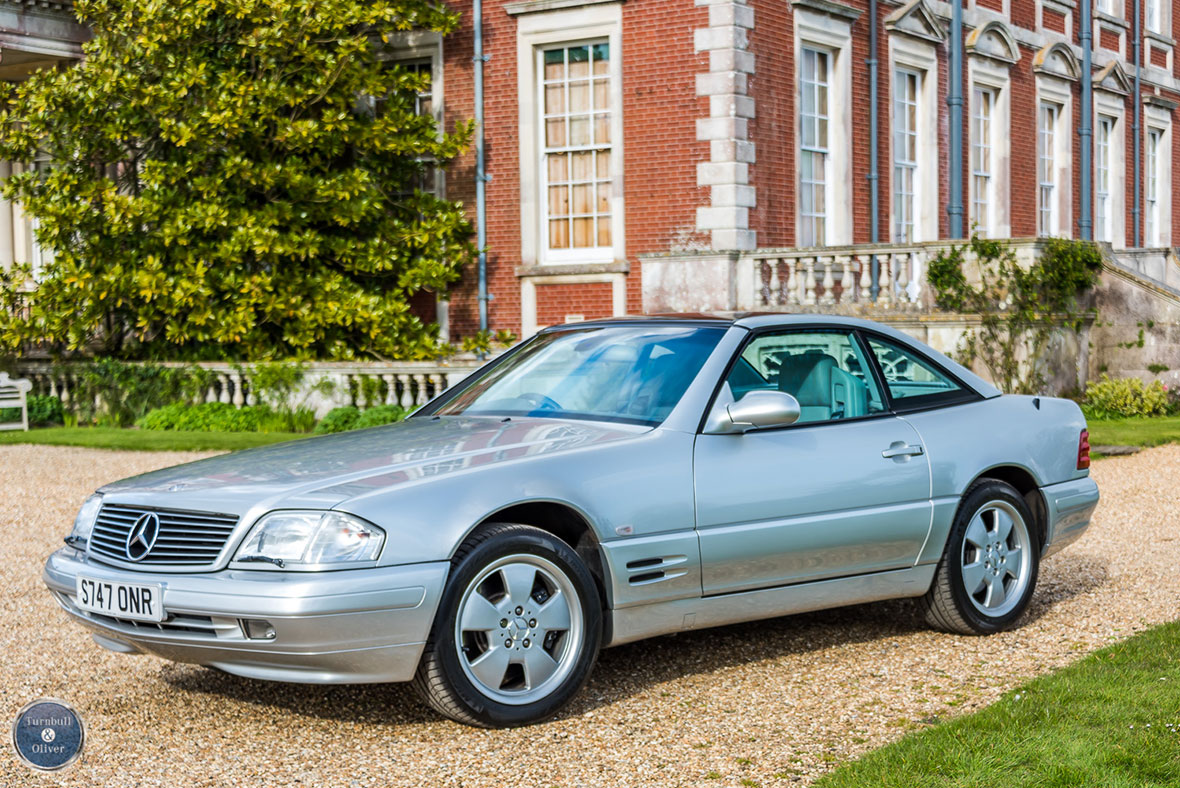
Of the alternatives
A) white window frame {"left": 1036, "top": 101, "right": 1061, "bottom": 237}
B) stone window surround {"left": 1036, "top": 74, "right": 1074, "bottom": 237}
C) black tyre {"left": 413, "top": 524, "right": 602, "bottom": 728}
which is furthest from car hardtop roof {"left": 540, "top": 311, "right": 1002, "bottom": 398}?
stone window surround {"left": 1036, "top": 74, "right": 1074, "bottom": 237}

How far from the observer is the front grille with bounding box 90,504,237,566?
4969 millimetres

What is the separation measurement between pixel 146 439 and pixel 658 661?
11.3 metres

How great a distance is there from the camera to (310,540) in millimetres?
4844

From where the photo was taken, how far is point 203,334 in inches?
725

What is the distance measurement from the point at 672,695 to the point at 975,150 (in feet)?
65.2

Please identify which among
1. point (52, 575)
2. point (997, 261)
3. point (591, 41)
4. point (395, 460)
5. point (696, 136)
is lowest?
point (52, 575)

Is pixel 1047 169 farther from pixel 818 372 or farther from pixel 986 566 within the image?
pixel 818 372

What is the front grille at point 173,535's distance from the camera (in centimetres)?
497

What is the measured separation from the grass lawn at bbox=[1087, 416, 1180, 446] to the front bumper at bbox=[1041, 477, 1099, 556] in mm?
7804

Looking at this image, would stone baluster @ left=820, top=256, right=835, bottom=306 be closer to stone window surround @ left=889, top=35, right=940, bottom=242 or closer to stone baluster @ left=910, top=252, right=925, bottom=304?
stone baluster @ left=910, top=252, right=925, bottom=304

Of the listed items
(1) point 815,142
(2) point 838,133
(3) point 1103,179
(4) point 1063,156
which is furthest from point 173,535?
(3) point 1103,179

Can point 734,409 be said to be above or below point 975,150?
below

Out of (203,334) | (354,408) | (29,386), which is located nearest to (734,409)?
(354,408)

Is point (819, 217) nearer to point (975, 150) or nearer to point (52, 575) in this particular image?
point (975, 150)
